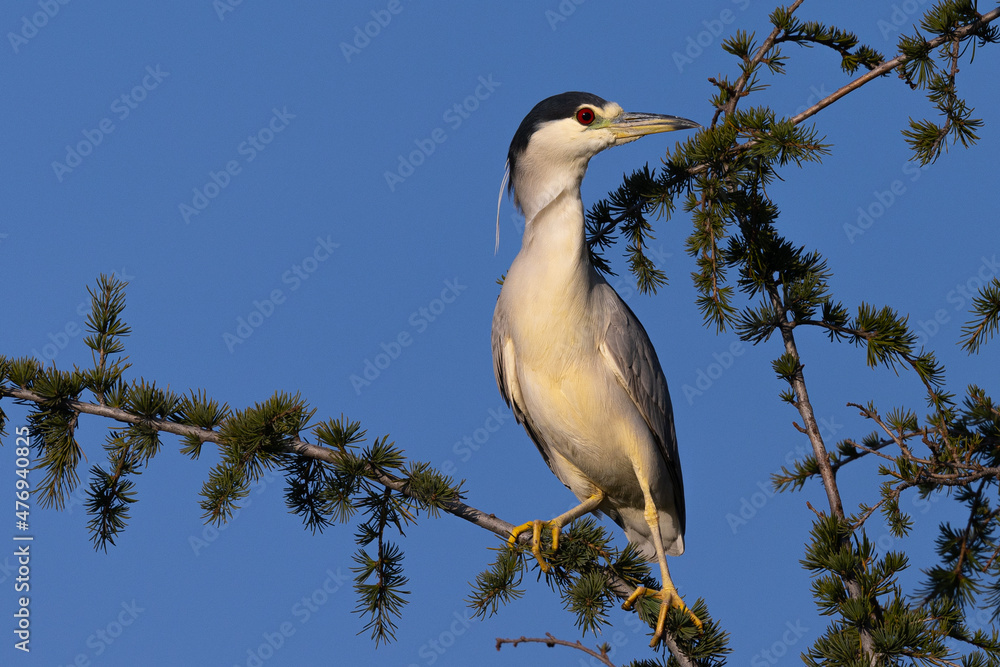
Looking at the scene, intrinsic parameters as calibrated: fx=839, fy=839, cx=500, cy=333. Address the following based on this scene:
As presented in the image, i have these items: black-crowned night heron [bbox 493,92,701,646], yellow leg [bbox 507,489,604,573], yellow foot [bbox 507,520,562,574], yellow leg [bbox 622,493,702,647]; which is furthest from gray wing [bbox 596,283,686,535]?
yellow foot [bbox 507,520,562,574]

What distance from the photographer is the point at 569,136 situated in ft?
15.3

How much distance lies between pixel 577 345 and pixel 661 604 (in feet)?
4.61

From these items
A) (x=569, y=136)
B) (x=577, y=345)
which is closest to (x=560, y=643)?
(x=577, y=345)

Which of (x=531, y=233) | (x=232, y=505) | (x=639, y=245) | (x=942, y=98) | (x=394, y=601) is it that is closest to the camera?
(x=232, y=505)

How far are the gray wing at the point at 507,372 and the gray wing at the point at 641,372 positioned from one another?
511 mm

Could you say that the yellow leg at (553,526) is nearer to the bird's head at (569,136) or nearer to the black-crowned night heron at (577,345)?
the black-crowned night heron at (577,345)

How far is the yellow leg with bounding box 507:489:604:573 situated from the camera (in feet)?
11.3

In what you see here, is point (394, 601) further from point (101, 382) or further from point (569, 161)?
point (569, 161)

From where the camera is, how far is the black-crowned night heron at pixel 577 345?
4359mm

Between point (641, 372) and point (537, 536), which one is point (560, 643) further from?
point (641, 372)

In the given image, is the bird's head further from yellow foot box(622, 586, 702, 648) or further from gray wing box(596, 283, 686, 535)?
yellow foot box(622, 586, 702, 648)

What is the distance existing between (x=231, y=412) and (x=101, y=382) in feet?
1.81

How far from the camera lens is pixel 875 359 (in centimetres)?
361

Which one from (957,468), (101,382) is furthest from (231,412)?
(957,468)
